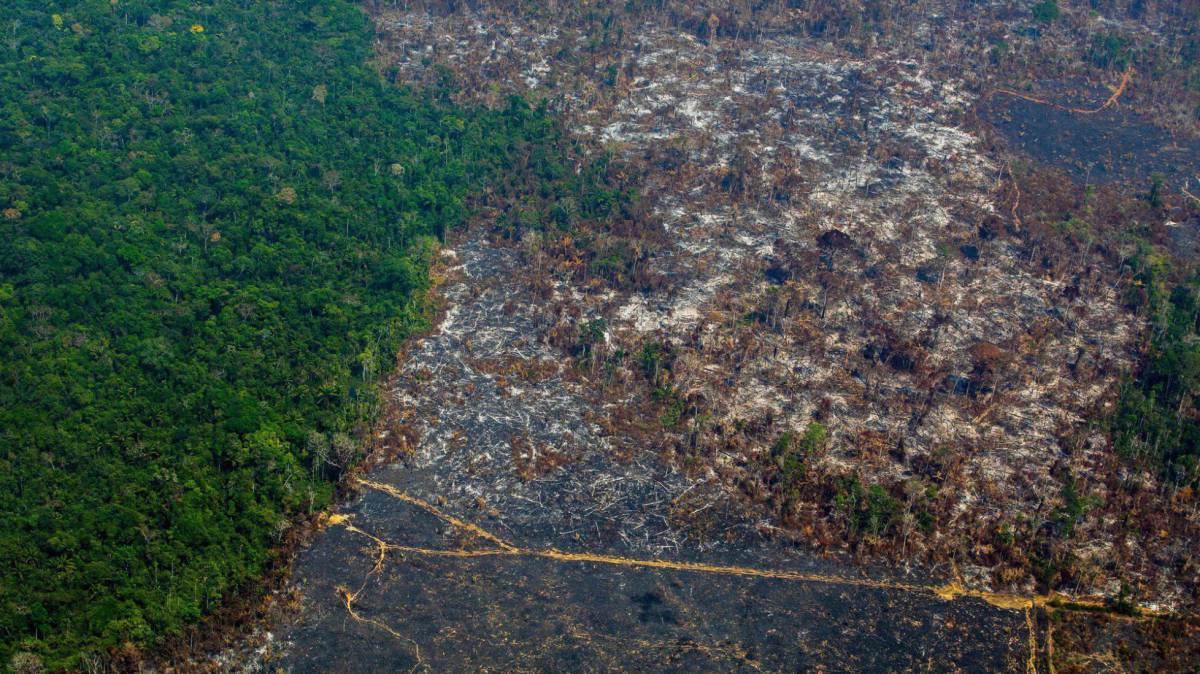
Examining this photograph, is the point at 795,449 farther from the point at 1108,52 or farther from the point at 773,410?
the point at 1108,52

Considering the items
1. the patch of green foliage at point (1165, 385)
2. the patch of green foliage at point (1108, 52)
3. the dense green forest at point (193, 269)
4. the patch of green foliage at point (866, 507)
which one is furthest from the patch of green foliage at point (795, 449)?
the patch of green foliage at point (1108, 52)

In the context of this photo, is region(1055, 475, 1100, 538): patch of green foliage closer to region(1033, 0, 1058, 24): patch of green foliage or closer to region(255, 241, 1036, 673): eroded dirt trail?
region(255, 241, 1036, 673): eroded dirt trail

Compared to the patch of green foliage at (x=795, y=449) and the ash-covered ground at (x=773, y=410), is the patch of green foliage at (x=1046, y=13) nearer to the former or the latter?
the ash-covered ground at (x=773, y=410)

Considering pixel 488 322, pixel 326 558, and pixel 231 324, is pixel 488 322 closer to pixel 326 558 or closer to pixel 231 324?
pixel 231 324

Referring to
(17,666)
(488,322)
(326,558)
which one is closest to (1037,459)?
(488,322)

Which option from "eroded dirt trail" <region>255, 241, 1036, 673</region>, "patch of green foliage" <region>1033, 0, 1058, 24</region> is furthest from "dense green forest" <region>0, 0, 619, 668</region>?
"patch of green foliage" <region>1033, 0, 1058, 24</region>

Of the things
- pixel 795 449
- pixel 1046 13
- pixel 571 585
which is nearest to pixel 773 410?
pixel 795 449
